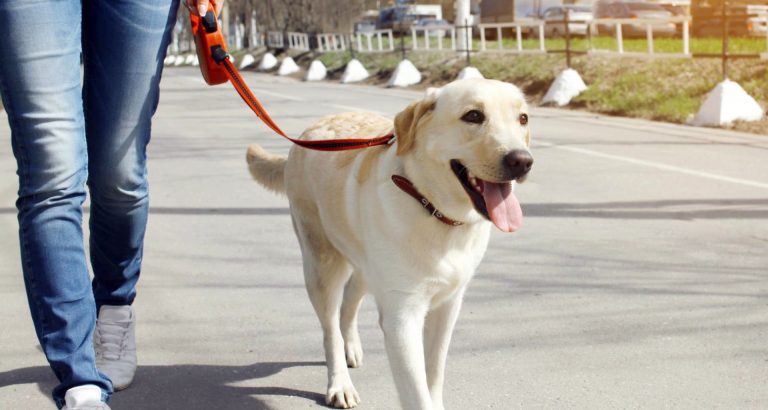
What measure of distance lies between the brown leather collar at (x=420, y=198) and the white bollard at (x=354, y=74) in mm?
24518

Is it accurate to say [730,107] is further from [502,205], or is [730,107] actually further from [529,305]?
[502,205]

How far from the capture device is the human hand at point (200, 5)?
370 cm

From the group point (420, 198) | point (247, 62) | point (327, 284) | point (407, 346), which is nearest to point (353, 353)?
point (327, 284)

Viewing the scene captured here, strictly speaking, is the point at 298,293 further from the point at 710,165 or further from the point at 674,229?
the point at 710,165

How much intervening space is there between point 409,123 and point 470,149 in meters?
0.23

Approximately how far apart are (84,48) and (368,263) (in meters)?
1.19

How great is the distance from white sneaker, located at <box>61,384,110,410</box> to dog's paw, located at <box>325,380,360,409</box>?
83 centimetres

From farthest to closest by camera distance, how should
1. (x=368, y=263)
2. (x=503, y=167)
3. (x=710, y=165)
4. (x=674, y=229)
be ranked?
(x=710, y=165) → (x=674, y=229) → (x=368, y=263) → (x=503, y=167)

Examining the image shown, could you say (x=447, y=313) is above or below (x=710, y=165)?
above

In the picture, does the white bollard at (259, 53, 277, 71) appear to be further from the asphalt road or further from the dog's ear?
the dog's ear

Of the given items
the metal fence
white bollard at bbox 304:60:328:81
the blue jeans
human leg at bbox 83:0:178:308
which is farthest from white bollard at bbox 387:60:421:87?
the blue jeans

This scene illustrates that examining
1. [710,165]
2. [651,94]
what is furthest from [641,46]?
[710,165]

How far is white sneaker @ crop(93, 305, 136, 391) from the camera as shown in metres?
3.84

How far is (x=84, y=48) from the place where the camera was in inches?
138
